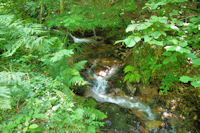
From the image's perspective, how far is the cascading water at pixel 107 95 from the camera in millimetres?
3923

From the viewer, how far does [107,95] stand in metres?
4.46

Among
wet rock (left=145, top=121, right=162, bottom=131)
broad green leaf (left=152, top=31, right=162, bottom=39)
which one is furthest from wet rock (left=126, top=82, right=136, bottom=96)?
broad green leaf (left=152, top=31, right=162, bottom=39)

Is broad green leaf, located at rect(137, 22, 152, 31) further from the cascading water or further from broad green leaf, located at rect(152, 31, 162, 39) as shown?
the cascading water

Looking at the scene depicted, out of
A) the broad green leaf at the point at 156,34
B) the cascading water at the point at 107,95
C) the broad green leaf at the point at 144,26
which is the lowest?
the cascading water at the point at 107,95

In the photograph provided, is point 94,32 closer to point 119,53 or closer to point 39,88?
point 119,53

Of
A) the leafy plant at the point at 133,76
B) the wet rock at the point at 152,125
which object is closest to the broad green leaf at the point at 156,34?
the leafy plant at the point at 133,76

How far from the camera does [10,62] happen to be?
327 cm

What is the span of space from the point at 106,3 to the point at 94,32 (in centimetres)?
266

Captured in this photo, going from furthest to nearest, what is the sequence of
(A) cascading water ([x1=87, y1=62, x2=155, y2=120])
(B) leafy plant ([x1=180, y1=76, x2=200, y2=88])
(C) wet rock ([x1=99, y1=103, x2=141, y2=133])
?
(A) cascading water ([x1=87, y1=62, x2=155, y2=120])
(C) wet rock ([x1=99, y1=103, x2=141, y2=133])
(B) leafy plant ([x1=180, y1=76, x2=200, y2=88])

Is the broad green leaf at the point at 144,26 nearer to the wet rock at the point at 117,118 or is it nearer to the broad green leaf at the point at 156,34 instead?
the broad green leaf at the point at 156,34

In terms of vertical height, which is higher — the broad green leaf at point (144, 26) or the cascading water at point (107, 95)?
the broad green leaf at point (144, 26)

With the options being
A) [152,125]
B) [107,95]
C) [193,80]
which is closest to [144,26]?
[193,80]

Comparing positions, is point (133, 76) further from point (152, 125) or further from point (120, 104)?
point (152, 125)

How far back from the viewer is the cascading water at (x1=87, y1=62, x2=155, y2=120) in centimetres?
392
